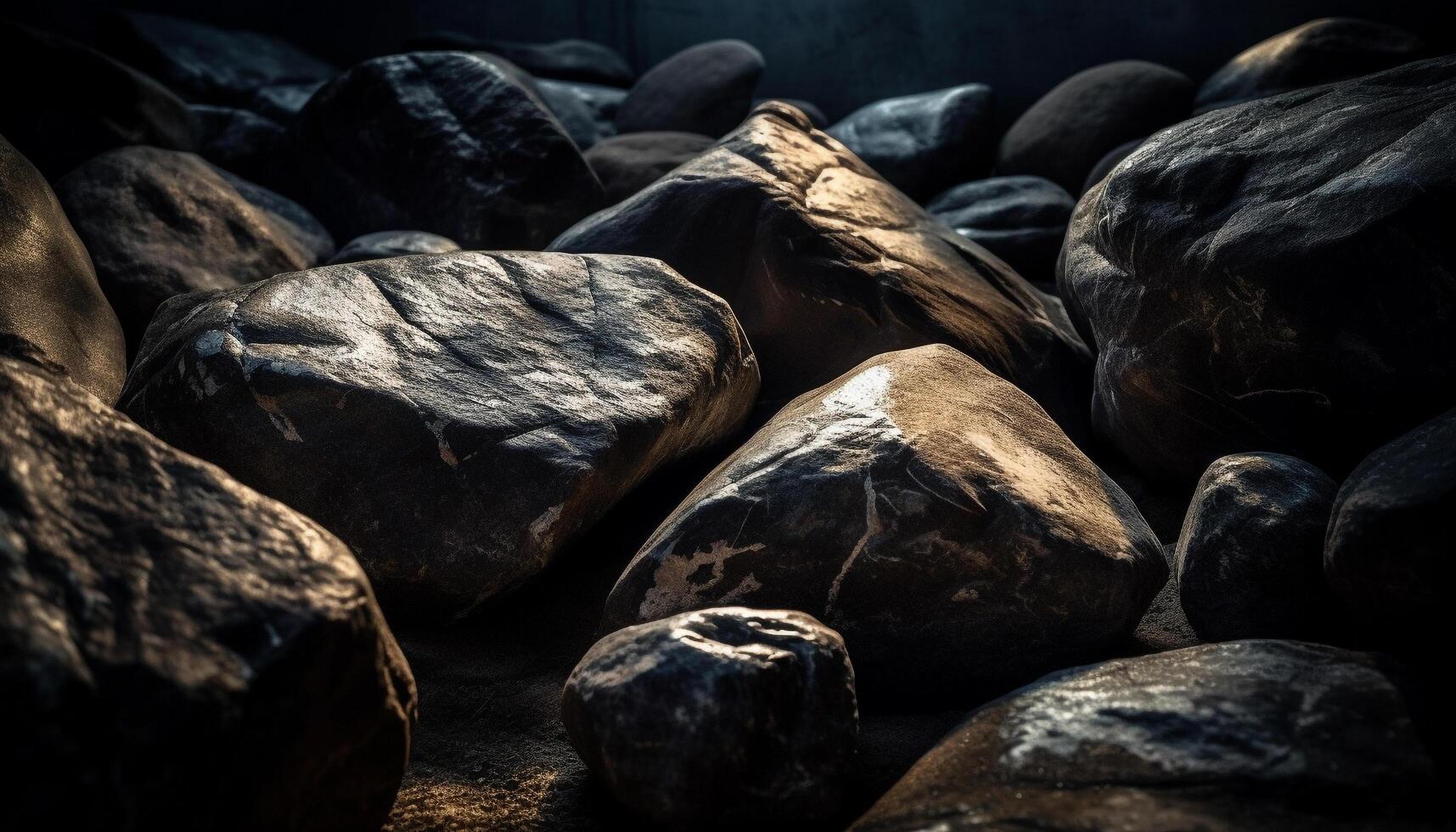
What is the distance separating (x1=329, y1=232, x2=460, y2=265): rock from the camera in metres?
4.10

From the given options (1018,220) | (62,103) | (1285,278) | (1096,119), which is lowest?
(1018,220)

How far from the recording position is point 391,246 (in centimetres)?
415

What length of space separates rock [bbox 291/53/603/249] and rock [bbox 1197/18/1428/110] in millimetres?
3801

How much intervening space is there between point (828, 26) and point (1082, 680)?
7.91 metres

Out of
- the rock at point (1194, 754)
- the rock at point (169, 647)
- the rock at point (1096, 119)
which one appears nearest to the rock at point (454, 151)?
the rock at point (1096, 119)

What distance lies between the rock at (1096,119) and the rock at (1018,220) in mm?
836

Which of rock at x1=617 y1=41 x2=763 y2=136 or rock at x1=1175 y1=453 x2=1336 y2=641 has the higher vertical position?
rock at x1=617 y1=41 x2=763 y2=136

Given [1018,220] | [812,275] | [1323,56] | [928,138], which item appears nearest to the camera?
[812,275]

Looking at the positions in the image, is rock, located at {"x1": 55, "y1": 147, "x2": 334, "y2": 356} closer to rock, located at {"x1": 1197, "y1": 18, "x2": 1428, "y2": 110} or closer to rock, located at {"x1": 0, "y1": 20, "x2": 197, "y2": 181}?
rock, located at {"x1": 0, "y1": 20, "x2": 197, "y2": 181}

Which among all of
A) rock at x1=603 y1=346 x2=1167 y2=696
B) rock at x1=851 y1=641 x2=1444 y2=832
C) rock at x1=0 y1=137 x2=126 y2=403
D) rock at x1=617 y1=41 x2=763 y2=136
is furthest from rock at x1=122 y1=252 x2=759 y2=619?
rock at x1=617 y1=41 x2=763 y2=136

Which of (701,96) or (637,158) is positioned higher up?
(701,96)

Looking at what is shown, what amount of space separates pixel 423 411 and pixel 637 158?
3.75 m

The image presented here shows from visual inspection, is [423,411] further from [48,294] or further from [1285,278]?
[1285,278]

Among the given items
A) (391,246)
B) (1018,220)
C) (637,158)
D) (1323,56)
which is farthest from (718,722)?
(1323,56)
